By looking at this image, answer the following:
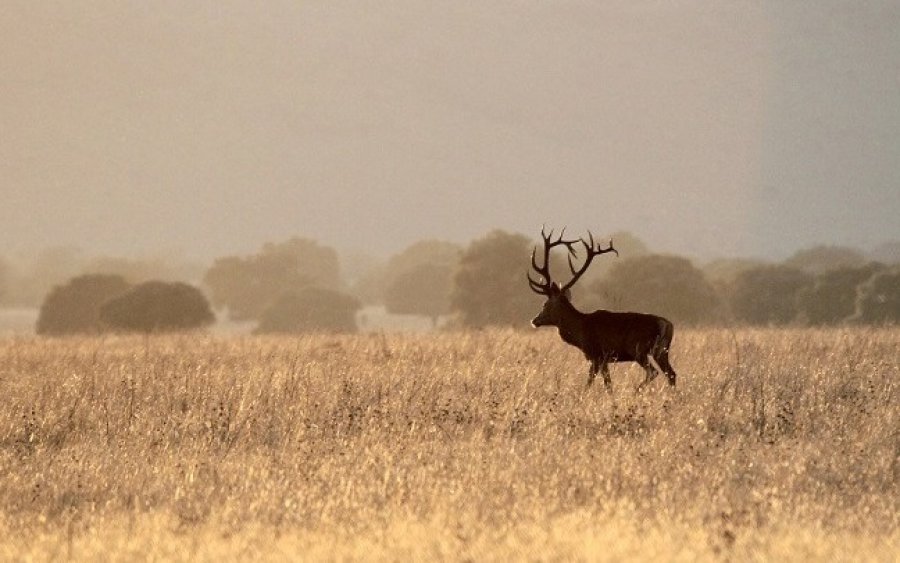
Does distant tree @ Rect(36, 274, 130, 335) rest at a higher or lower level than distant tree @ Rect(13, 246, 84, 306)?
lower

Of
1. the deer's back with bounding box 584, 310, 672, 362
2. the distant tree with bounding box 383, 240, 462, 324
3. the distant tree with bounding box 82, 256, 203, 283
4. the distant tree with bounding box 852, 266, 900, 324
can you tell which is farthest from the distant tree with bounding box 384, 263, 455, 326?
the deer's back with bounding box 584, 310, 672, 362

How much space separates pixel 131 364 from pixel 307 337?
211 inches

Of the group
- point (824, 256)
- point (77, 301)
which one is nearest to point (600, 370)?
point (77, 301)

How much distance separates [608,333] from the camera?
13688mm

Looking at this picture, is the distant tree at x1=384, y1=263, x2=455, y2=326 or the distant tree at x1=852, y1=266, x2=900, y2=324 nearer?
the distant tree at x1=852, y1=266, x2=900, y2=324

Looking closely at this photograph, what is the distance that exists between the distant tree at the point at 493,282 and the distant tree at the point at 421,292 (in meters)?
39.8

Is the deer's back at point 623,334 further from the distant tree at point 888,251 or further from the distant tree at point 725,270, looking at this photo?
the distant tree at point 888,251

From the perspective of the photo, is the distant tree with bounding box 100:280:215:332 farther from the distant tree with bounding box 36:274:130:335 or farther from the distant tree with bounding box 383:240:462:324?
the distant tree with bounding box 383:240:462:324

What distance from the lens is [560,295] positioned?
46.5ft

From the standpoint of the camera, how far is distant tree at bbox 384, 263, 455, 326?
102 m

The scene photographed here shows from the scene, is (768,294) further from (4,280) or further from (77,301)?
(4,280)

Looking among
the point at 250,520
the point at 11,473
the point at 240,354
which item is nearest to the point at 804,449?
the point at 250,520

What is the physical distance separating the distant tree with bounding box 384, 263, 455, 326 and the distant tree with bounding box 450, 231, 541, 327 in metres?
39.8

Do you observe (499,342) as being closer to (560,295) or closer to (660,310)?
(560,295)
